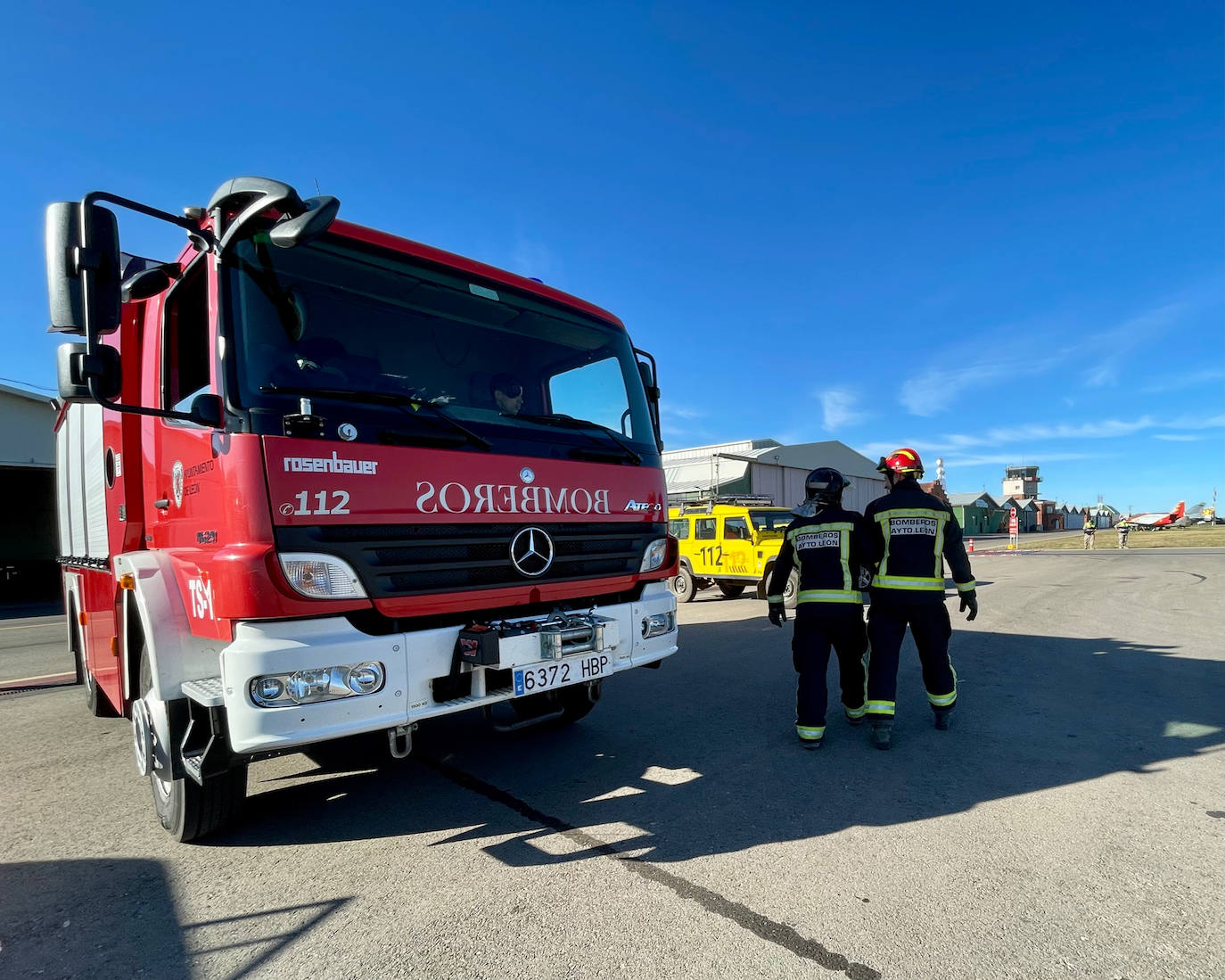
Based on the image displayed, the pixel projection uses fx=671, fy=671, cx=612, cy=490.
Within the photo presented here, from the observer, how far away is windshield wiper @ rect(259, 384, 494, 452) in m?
2.69

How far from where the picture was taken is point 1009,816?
10.3ft

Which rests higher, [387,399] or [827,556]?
[387,399]

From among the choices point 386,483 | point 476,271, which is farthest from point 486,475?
point 476,271

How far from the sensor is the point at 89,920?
246 cm

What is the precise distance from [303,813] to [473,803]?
2.78ft

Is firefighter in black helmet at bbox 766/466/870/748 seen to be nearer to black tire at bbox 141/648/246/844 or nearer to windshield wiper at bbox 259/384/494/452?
windshield wiper at bbox 259/384/494/452

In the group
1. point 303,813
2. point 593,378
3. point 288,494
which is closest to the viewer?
point 288,494

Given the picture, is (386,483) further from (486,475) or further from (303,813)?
(303,813)

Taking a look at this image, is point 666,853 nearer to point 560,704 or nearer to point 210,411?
point 560,704

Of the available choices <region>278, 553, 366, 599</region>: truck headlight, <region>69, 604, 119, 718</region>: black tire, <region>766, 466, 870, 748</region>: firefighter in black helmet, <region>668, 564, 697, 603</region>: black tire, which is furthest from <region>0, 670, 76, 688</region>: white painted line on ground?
<region>668, 564, 697, 603</region>: black tire

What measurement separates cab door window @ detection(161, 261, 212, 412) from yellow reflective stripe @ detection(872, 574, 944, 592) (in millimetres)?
3911

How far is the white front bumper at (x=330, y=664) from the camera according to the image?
2.41 m

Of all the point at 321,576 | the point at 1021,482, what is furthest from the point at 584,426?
the point at 1021,482

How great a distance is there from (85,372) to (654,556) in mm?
2809
